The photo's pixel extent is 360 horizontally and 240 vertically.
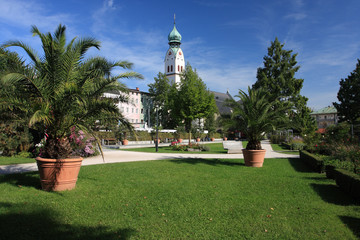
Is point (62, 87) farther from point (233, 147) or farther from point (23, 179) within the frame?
point (233, 147)

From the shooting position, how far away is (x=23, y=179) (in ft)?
25.5

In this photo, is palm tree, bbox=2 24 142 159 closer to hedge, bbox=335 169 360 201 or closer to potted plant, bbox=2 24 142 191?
potted plant, bbox=2 24 142 191

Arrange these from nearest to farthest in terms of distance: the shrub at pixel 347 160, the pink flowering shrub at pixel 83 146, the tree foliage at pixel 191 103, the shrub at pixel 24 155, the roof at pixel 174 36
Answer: the shrub at pixel 347 160
the pink flowering shrub at pixel 83 146
the shrub at pixel 24 155
the tree foliage at pixel 191 103
the roof at pixel 174 36

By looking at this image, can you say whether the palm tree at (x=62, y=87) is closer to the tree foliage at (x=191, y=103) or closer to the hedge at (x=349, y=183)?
the hedge at (x=349, y=183)

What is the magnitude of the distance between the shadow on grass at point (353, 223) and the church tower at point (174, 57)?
253 feet

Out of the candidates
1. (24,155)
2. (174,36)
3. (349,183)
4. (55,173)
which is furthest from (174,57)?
(349,183)

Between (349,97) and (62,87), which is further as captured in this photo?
(349,97)

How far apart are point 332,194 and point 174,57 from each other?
256 feet

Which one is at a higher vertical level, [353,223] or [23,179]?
[23,179]

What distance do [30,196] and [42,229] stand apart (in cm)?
A: 227

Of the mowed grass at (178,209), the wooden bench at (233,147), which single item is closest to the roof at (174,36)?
the wooden bench at (233,147)

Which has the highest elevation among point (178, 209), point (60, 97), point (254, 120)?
point (60, 97)

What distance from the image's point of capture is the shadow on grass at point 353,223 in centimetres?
413

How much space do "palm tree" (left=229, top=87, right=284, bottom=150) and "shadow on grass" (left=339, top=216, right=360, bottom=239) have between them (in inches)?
256
